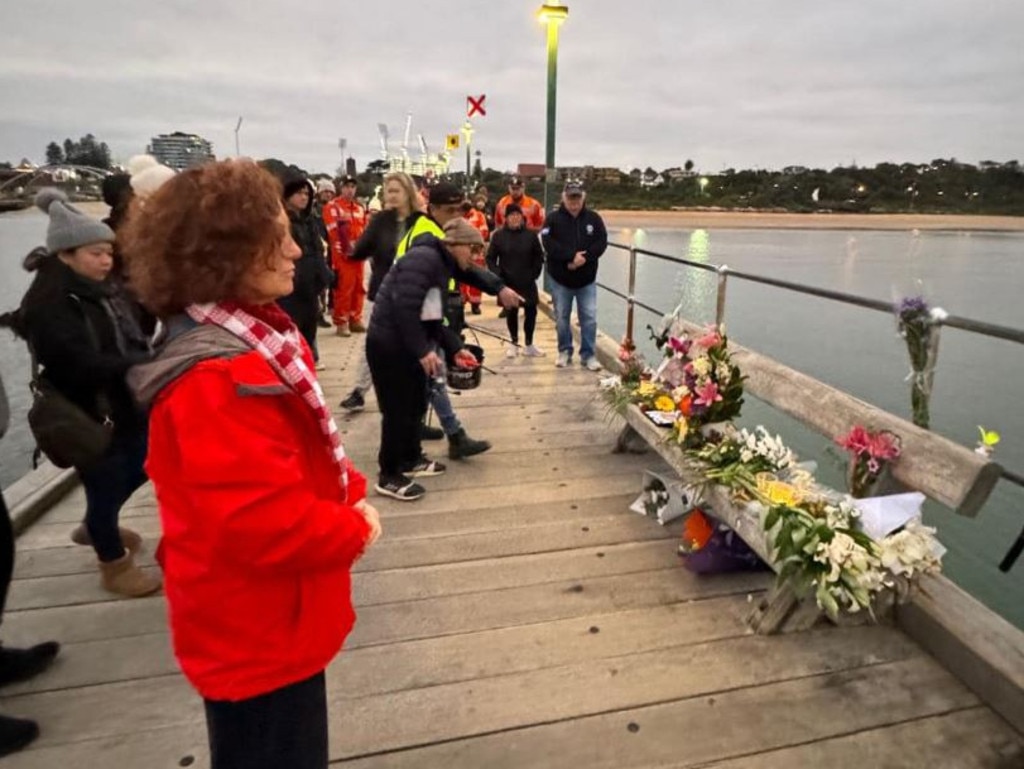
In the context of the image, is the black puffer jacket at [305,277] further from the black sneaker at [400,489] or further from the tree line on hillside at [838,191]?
the tree line on hillside at [838,191]

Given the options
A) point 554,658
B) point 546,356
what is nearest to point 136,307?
point 554,658

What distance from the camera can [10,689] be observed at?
2.15 m

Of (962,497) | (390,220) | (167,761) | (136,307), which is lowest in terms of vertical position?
(167,761)

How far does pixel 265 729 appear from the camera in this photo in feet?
4.15

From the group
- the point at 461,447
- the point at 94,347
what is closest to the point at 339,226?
the point at 461,447

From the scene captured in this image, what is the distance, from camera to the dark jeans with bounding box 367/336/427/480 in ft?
11.5

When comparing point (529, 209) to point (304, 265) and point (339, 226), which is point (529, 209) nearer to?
point (339, 226)

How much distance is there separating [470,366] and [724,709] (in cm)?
240

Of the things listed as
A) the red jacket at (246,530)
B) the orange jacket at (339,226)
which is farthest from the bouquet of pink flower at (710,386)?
the orange jacket at (339,226)

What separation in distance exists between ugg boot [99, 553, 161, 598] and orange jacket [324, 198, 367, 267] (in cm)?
571

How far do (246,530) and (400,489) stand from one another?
248 centimetres

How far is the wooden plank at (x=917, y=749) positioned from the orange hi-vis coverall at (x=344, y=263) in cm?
658

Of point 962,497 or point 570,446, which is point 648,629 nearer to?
point 962,497

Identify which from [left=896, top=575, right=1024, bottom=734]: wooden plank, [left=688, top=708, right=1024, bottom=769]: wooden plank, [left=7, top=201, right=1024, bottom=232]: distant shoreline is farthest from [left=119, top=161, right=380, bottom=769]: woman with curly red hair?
[left=7, top=201, right=1024, bottom=232]: distant shoreline
